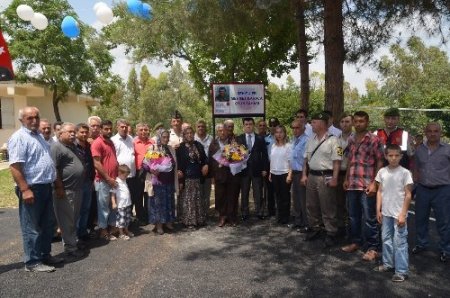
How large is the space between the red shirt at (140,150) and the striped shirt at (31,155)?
1.85 m

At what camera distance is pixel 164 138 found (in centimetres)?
629

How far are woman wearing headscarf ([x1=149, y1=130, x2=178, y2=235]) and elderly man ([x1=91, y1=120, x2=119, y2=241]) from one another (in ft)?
1.86

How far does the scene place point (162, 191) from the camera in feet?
20.6

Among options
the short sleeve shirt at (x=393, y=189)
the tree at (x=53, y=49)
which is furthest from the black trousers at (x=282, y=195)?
the tree at (x=53, y=49)

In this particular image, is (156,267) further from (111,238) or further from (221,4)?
(221,4)

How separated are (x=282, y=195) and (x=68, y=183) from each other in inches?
127

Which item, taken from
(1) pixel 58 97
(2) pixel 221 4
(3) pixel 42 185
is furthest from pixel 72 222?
(1) pixel 58 97

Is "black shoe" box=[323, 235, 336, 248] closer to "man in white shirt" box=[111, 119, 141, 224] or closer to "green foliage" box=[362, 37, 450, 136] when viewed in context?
"man in white shirt" box=[111, 119, 141, 224]

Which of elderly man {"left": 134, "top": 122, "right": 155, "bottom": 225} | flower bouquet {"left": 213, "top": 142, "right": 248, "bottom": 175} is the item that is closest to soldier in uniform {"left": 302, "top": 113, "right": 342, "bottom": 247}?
flower bouquet {"left": 213, "top": 142, "right": 248, "bottom": 175}

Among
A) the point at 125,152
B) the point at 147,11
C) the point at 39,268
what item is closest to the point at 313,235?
the point at 125,152

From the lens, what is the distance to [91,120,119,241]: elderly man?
586 cm

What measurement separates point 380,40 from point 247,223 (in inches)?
189

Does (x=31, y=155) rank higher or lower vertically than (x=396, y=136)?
lower

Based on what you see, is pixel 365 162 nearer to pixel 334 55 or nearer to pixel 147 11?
pixel 334 55
